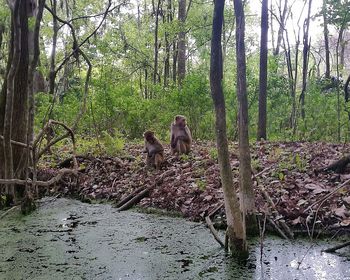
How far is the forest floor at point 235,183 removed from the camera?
4.66 metres

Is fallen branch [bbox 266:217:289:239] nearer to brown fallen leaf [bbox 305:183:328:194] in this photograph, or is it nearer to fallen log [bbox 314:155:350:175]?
brown fallen leaf [bbox 305:183:328:194]

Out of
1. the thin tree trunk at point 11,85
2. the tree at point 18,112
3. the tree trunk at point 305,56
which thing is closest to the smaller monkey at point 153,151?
the tree at point 18,112

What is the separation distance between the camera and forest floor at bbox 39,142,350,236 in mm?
4660

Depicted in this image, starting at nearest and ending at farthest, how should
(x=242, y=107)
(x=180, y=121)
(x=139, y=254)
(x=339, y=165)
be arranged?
1. (x=242, y=107)
2. (x=139, y=254)
3. (x=339, y=165)
4. (x=180, y=121)

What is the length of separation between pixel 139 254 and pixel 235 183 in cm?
203

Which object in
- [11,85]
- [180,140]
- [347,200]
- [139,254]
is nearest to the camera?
[139,254]

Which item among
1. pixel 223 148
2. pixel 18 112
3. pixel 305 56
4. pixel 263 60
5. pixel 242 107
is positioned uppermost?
pixel 305 56

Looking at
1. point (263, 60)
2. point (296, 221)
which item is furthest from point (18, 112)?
point (263, 60)

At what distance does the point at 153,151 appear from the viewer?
7.44 m

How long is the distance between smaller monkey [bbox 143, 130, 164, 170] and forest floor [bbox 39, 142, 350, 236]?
6.2 inches

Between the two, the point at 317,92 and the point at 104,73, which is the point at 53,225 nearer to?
the point at 104,73

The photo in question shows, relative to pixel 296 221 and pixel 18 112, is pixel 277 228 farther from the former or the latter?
pixel 18 112

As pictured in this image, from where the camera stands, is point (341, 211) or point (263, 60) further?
point (263, 60)

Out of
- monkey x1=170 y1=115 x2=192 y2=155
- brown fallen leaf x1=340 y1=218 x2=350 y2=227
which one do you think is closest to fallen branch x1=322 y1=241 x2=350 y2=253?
brown fallen leaf x1=340 y1=218 x2=350 y2=227
